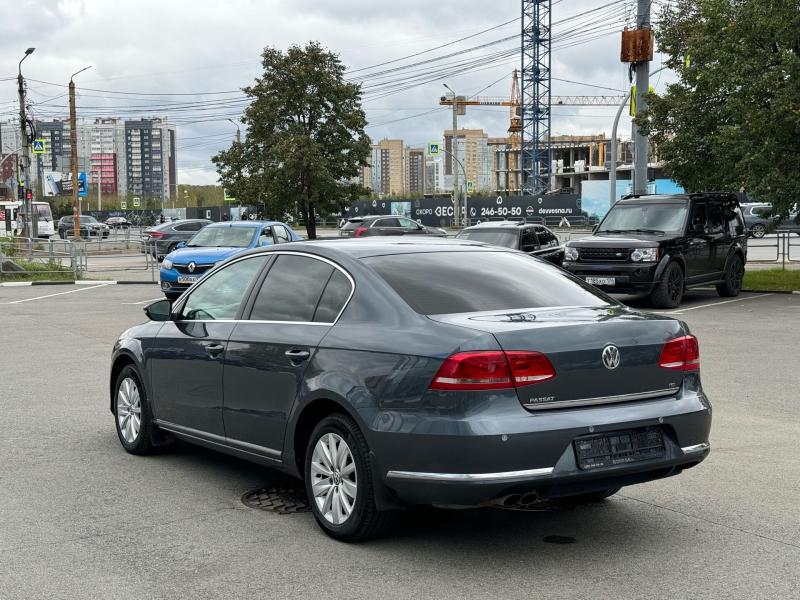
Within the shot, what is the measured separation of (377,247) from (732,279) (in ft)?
55.5

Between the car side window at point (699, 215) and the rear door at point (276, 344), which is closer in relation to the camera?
the rear door at point (276, 344)

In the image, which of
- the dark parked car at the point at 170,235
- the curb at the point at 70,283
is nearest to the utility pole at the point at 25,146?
the dark parked car at the point at 170,235

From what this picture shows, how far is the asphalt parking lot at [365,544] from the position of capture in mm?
4703

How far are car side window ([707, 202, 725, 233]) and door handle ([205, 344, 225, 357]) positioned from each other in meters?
15.8

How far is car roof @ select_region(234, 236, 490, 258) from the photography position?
5902 millimetres

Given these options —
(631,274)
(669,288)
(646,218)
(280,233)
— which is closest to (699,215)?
(646,218)

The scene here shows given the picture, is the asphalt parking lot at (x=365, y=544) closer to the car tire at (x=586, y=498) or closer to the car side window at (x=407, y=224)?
the car tire at (x=586, y=498)

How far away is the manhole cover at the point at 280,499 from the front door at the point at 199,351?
450 millimetres

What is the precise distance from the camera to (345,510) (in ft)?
17.4

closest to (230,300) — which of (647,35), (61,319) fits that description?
(61,319)

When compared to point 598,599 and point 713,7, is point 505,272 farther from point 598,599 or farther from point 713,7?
point 713,7

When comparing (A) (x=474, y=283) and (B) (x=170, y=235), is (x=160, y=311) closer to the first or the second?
(A) (x=474, y=283)

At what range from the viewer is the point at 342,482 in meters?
5.30

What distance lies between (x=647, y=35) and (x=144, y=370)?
18.1 metres
